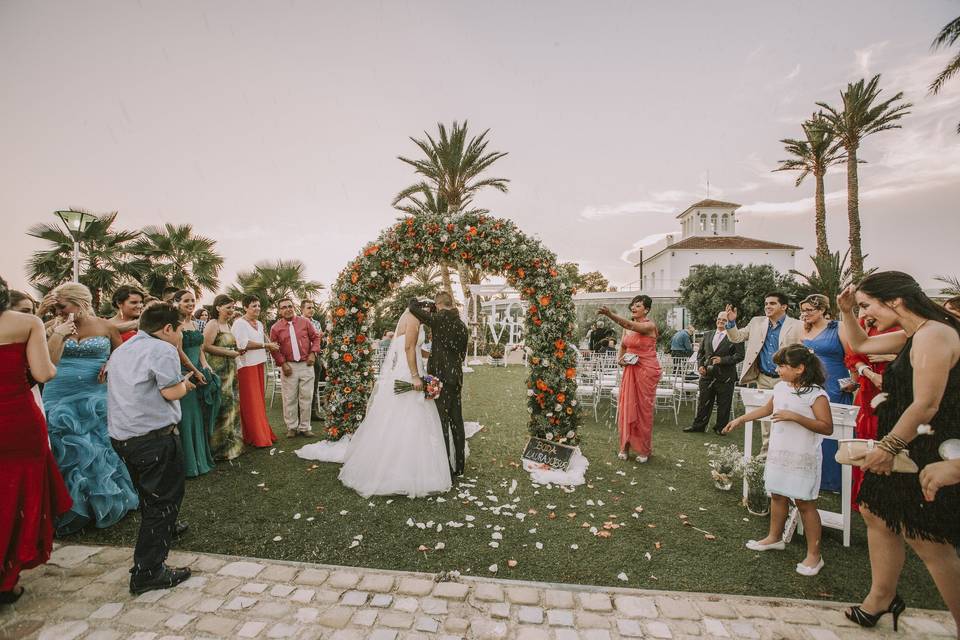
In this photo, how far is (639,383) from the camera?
605 centimetres

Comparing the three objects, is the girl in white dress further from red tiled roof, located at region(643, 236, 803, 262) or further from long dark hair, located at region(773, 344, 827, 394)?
red tiled roof, located at region(643, 236, 803, 262)

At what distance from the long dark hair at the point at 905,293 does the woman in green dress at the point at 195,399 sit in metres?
6.29

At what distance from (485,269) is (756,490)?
14.6 ft

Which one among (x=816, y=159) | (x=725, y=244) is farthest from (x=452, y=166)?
(x=725, y=244)

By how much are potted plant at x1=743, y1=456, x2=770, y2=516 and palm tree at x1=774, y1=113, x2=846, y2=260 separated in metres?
22.7

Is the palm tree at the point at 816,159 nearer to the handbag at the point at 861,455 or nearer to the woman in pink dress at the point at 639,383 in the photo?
the woman in pink dress at the point at 639,383

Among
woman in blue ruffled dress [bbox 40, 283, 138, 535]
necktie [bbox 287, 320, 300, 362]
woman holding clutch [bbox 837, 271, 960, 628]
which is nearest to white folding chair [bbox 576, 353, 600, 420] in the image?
necktie [bbox 287, 320, 300, 362]

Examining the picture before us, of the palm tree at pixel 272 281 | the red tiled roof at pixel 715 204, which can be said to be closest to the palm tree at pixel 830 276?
the palm tree at pixel 272 281

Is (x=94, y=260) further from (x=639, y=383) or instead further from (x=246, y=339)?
(x=639, y=383)

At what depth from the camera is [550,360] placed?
239 inches

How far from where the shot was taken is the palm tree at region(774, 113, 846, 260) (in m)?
21.7

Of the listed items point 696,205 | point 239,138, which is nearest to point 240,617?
point 239,138

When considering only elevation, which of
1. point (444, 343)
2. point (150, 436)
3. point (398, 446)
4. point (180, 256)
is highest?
point (180, 256)

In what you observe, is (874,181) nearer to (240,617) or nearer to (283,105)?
(283,105)
